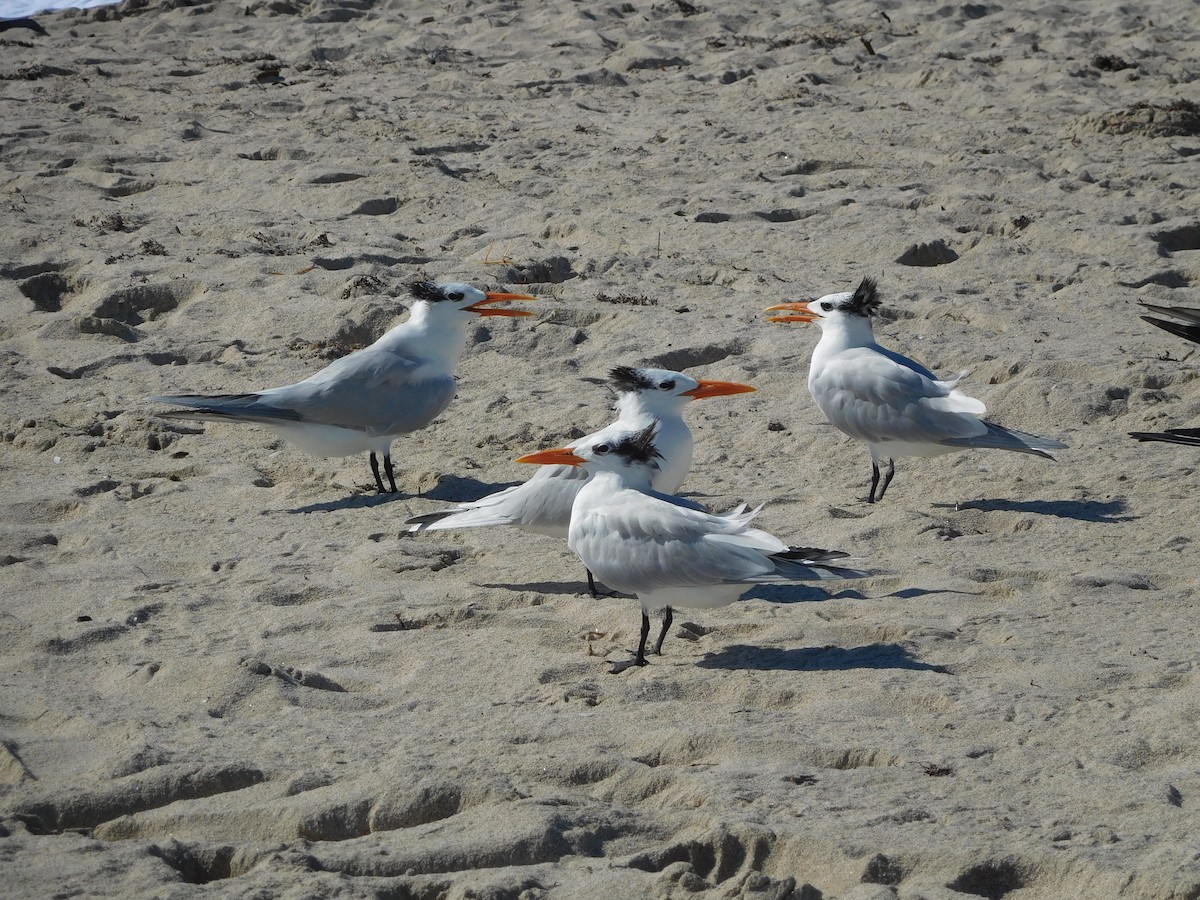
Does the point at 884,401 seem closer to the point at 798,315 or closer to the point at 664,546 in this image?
the point at 798,315

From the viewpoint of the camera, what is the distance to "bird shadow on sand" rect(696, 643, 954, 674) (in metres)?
4.25

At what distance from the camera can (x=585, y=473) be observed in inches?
207

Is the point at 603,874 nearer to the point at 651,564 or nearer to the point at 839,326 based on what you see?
the point at 651,564

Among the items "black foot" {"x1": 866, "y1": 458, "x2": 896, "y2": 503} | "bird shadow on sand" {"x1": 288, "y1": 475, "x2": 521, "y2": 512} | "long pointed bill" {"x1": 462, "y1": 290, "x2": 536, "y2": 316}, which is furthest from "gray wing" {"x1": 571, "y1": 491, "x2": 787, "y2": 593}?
"long pointed bill" {"x1": 462, "y1": 290, "x2": 536, "y2": 316}

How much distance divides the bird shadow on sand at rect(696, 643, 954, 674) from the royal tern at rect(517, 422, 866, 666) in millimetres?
189

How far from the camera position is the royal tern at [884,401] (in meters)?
5.73

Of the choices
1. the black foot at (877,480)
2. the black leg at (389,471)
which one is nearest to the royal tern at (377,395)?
the black leg at (389,471)

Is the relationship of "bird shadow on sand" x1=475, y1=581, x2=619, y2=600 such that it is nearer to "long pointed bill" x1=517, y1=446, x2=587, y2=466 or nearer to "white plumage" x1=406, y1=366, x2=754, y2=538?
"white plumage" x1=406, y1=366, x2=754, y2=538

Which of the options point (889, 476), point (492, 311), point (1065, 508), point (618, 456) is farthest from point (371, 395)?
point (1065, 508)

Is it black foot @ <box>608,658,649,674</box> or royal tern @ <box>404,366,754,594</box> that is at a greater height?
royal tern @ <box>404,366,754,594</box>

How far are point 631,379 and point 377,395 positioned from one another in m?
1.32

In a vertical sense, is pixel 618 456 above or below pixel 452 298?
below

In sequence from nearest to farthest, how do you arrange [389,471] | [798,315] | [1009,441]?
[1009,441]
[389,471]
[798,315]

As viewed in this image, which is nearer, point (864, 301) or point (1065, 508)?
point (1065, 508)
